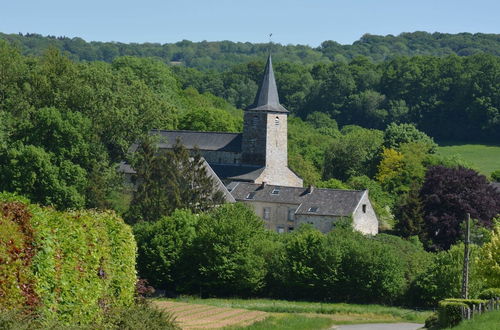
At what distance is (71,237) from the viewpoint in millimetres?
24203

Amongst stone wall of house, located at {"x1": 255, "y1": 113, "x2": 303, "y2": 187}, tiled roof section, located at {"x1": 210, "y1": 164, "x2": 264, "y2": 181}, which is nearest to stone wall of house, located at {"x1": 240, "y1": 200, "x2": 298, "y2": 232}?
tiled roof section, located at {"x1": 210, "y1": 164, "x2": 264, "y2": 181}

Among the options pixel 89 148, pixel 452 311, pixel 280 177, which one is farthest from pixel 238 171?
pixel 452 311

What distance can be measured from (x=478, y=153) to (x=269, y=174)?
4648 cm

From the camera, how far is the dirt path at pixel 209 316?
3978 cm

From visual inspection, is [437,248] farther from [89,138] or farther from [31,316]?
[31,316]

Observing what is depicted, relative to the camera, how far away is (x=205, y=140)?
3538 inches

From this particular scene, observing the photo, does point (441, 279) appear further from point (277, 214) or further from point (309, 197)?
point (277, 214)

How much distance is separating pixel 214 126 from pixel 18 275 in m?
83.9

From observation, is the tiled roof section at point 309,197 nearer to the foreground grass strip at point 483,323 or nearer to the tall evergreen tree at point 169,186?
the tall evergreen tree at point 169,186

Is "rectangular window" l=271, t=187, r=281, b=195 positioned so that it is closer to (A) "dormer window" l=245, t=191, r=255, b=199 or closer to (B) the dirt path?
(A) "dormer window" l=245, t=191, r=255, b=199

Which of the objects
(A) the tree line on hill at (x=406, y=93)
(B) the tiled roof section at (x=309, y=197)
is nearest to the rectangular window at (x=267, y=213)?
(B) the tiled roof section at (x=309, y=197)

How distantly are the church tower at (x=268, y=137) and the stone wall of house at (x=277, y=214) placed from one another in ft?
22.0

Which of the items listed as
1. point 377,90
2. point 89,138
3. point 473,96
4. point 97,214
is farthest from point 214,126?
point 97,214

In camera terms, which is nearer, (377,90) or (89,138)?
(89,138)
